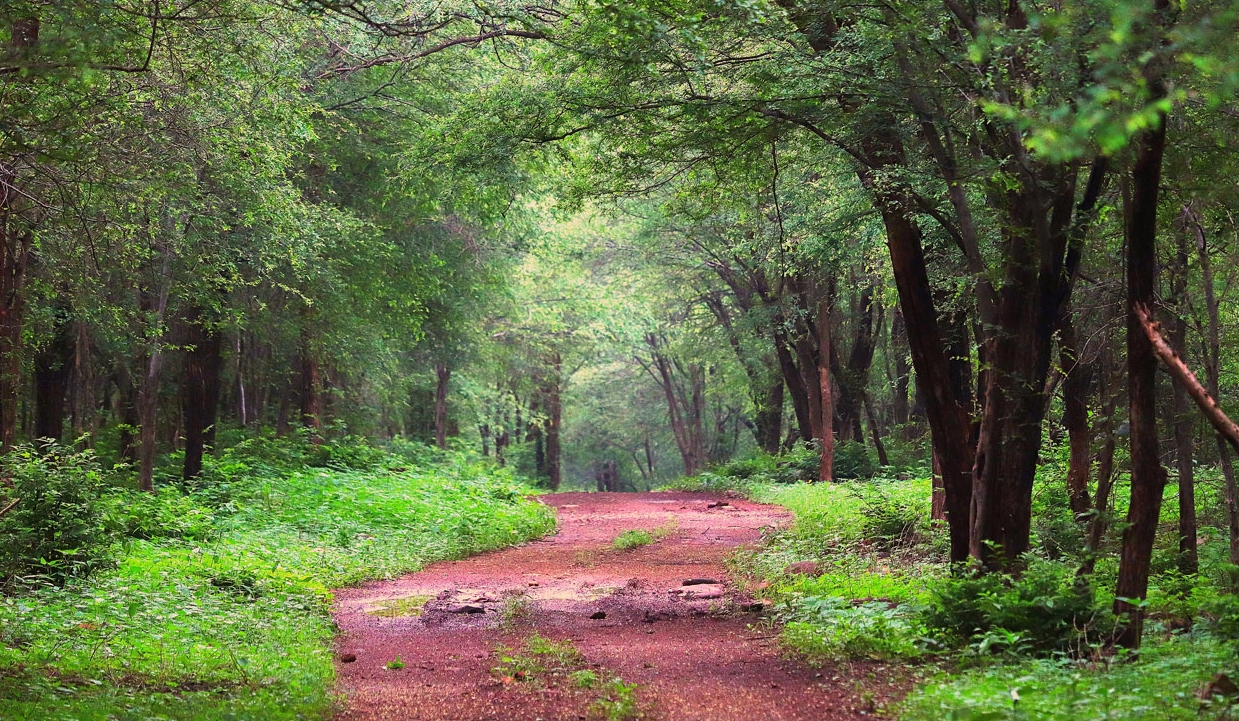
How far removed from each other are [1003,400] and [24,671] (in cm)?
672

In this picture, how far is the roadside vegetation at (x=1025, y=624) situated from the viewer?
468 centimetres

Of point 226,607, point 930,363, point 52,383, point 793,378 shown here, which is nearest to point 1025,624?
point 930,363

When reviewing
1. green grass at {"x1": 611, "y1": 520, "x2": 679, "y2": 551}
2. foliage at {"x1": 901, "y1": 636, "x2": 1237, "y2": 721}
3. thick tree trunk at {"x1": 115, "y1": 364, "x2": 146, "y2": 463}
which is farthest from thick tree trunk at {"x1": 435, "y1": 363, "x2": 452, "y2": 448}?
foliage at {"x1": 901, "y1": 636, "x2": 1237, "y2": 721}

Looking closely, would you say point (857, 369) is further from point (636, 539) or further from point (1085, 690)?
point (1085, 690)

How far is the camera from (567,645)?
7461 millimetres

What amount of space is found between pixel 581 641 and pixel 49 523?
16.8 ft

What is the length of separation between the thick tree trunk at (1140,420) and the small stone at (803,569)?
4.47 metres

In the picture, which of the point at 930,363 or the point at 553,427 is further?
the point at 553,427

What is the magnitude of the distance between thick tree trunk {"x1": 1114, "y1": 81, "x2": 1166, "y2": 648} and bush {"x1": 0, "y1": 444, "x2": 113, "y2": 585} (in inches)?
331

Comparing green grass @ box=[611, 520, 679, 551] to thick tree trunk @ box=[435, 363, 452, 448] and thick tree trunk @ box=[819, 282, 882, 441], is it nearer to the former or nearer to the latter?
thick tree trunk @ box=[819, 282, 882, 441]

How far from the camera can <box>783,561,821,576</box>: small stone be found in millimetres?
10211

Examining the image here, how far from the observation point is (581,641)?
7.81 metres

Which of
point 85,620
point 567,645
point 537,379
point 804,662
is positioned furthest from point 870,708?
point 537,379

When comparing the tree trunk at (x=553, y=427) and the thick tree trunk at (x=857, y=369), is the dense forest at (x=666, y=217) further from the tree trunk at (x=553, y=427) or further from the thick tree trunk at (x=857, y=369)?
the tree trunk at (x=553, y=427)
